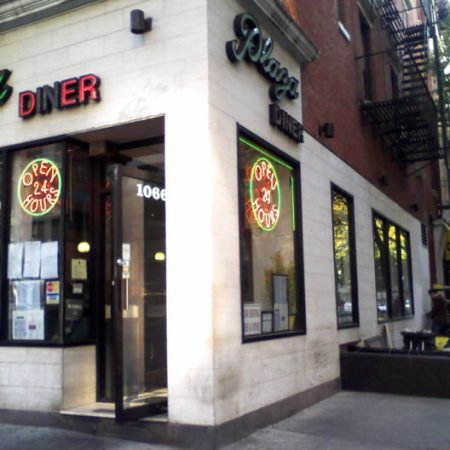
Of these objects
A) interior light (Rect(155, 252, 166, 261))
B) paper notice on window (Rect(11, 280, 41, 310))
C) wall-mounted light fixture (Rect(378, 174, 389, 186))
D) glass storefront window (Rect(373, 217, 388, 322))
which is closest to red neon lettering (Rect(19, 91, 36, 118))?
paper notice on window (Rect(11, 280, 41, 310))

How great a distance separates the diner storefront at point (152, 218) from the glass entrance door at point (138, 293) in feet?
0.06

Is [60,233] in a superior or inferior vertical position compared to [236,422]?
superior

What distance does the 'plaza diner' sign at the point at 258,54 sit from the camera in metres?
6.88

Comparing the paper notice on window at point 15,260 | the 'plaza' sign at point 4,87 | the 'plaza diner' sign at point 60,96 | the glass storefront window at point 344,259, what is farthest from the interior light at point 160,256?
the glass storefront window at point 344,259

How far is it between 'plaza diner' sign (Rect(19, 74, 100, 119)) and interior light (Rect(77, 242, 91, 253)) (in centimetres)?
162

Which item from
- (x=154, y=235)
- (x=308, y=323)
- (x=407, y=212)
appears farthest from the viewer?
(x=407, y=212)

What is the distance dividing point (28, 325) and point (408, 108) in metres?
9.32

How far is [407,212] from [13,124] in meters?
12.3

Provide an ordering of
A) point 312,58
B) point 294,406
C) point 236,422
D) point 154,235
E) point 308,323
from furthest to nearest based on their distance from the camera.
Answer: point 312,58 → point 308,323 → point 294,406 → point 154,235 → point 236,422

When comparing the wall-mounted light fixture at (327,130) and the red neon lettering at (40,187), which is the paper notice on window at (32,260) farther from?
the wall-mounted light fixture at (327,130)

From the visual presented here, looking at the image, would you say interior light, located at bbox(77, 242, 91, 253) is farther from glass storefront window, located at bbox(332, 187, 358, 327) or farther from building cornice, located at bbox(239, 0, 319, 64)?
glass storefront window, located at bbox(332, 187, 358, 327)

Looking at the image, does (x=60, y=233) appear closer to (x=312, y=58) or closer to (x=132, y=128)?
(x=132, y=128)

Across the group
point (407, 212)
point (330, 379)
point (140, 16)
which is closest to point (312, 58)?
point (140, 16)

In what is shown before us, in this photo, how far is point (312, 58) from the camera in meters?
9.15
